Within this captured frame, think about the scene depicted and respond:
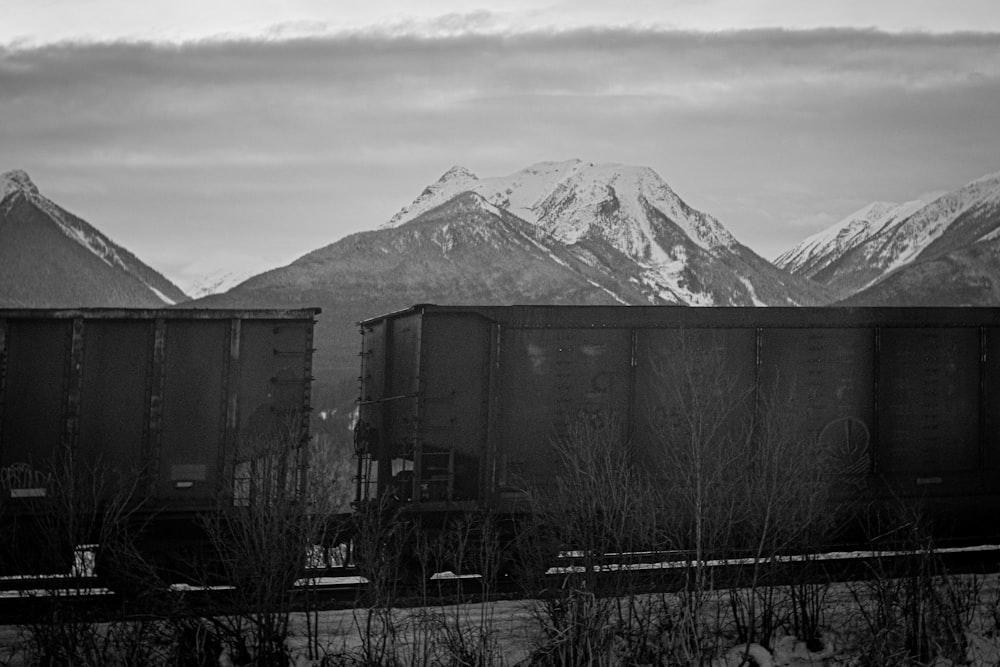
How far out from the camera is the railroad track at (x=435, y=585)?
32.3 ft

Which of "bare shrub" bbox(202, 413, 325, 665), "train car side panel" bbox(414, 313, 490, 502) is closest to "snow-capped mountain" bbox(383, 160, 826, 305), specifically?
"train car side panel" bbox(414, 313, 490, 502)

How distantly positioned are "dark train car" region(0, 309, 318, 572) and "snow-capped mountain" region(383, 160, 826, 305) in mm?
106945

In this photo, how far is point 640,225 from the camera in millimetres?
151000

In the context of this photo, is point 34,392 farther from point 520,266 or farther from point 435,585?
point 520,266

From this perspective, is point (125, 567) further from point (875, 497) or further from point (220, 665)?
point (875, 497)

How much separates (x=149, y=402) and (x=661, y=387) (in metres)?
6.47

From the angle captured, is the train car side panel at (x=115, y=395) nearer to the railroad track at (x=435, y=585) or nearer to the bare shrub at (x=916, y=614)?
the railroad track at (x=435, y=585)

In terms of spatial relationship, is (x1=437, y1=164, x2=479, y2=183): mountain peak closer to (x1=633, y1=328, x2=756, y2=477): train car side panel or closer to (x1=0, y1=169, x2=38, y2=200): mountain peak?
(x1=0, y1=169, x2=38, y2=200): mountain peak

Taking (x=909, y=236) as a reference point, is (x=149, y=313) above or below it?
below

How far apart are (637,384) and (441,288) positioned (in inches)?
2950

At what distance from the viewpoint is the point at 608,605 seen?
1029 centimetres

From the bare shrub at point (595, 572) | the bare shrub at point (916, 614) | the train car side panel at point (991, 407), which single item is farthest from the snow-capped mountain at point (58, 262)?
the bare shrub at point (916, 614)

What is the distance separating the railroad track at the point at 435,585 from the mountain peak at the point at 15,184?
102m

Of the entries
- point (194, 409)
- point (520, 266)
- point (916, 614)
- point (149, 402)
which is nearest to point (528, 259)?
point (520, 266)
